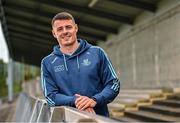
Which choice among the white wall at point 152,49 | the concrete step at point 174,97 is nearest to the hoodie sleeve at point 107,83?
the concrete step at point 174,97

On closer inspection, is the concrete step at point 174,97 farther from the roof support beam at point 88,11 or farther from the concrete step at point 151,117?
the roof support beam at point 88,11

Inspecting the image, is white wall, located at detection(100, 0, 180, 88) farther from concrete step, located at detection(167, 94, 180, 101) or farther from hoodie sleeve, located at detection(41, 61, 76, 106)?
hoodie sleeve, located at detection(41, 61, 76, 106)

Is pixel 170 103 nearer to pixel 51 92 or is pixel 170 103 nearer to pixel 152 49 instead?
pixel 152 49

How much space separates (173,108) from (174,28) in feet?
17.2

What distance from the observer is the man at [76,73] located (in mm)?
4254

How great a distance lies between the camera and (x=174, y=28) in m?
16.8

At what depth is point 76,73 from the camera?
4320mm

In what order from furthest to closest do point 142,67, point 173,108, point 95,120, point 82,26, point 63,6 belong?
point 82,26, point 63,6, point 142,67, point 173,108, point 95,120

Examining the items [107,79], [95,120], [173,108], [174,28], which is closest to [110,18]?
[174,28]

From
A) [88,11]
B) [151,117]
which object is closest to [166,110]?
[151,117]

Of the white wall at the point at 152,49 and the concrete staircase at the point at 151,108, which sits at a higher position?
the white wall at the point at 152,49

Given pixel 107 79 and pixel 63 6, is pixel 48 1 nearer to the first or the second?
pixel 63 6

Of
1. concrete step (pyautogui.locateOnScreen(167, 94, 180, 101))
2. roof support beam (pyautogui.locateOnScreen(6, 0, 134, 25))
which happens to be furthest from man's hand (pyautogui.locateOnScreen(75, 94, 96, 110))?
roof support beam (pyautogui.locateOnScreen(6, 0, 134, 25))

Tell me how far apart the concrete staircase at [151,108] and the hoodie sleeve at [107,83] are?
6.48m
